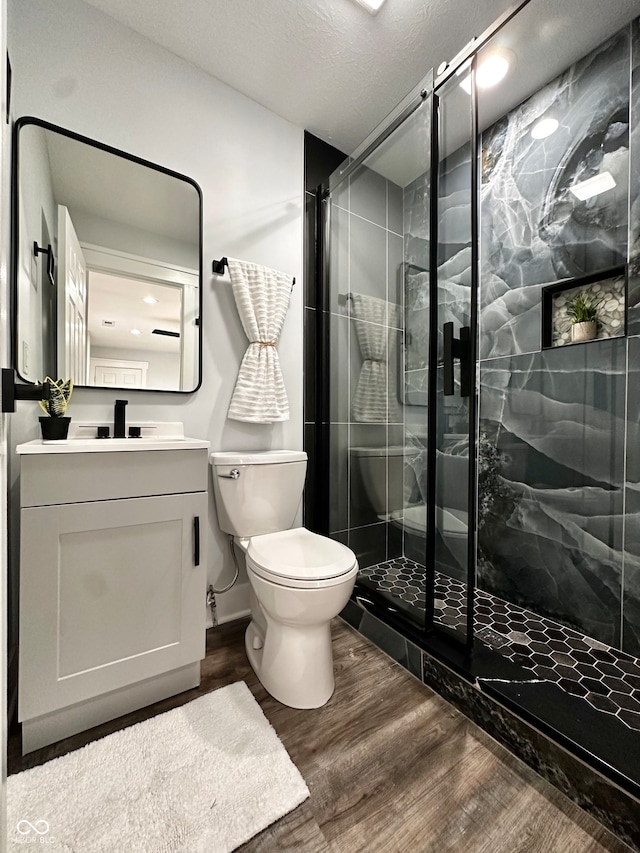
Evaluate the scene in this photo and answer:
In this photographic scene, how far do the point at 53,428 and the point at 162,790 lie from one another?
3.56ft

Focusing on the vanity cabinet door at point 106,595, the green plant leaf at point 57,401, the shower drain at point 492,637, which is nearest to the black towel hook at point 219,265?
the green plant leaf at point 57,401

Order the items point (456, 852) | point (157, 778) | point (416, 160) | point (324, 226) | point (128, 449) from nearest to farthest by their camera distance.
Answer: point (456, 852) < point (157, 778) < point (128, 449) < point (416, 160) < point (324, 226)

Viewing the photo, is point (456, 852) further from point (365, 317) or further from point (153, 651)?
point (365, 317)

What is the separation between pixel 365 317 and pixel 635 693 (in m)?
1.69

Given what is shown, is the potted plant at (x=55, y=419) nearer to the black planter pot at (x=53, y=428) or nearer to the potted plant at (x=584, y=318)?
the black planter pot at (x=53, y=428)

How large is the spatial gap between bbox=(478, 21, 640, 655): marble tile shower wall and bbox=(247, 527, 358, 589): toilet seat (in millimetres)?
996

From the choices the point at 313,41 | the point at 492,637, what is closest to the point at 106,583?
the point at 492,637

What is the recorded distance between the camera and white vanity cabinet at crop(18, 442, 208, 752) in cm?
112

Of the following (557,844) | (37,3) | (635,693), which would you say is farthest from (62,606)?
(37,3)

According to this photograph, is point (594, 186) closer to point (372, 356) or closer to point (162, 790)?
point (372, 356)

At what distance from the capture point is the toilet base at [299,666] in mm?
1334

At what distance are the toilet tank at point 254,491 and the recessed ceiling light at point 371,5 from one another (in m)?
1.76

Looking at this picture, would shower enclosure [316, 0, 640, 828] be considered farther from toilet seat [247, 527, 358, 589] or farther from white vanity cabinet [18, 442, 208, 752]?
white vanity cabinet [18, 442, 208, 752]

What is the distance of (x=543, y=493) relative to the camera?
6.05 ft
